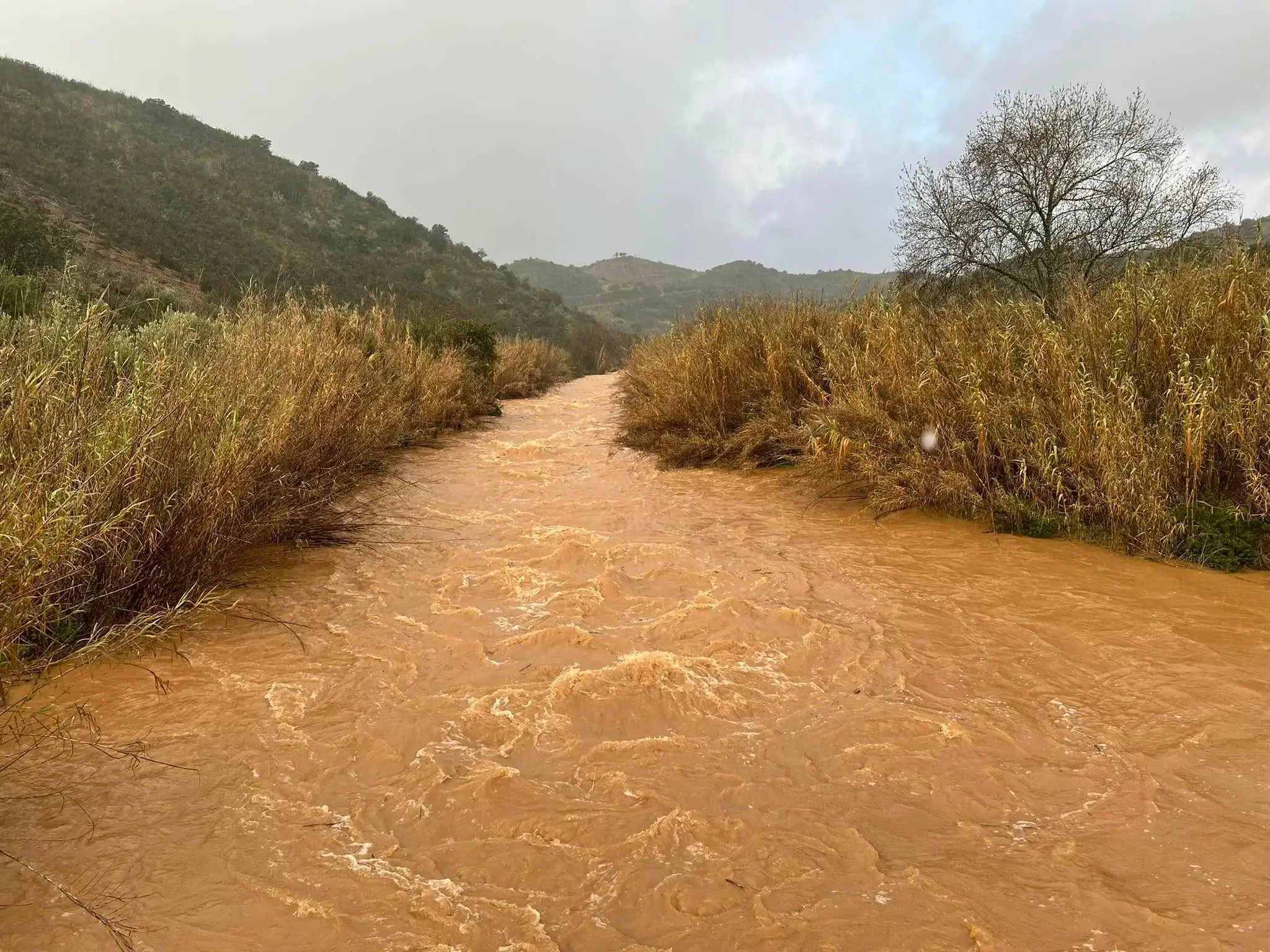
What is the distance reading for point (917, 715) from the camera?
8.55ft

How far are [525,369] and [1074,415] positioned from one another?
48.2ft

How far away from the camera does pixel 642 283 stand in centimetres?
10075

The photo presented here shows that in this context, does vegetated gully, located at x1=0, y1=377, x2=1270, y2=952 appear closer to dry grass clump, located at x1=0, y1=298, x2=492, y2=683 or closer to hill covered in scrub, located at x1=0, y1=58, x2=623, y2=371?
dry grass clump, located at x1=0, y1=298, x2=492, y2=683

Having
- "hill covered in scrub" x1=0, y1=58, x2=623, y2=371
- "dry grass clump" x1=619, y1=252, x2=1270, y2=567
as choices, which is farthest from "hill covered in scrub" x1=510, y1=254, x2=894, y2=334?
"dry grass clump" x1=619, y1=252, x2=1270, y2=567

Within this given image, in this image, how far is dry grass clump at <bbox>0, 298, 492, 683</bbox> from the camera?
7.70 feet

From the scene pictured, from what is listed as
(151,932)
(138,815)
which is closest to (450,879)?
(151,932)

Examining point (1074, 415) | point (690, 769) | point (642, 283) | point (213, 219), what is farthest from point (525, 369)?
point (642, 283)

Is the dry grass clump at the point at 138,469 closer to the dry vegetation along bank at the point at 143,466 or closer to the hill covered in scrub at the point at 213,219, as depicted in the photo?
the dry vegetation along bank at the point at 143,466

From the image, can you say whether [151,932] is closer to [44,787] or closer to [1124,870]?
[44,787]

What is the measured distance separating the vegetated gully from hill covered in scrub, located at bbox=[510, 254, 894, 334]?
195 ft

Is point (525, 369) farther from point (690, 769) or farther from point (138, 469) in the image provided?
point (690, 769)

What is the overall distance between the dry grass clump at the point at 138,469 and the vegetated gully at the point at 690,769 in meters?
0.34

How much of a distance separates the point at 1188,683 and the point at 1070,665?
412mm

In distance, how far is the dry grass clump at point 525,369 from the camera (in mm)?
15945
